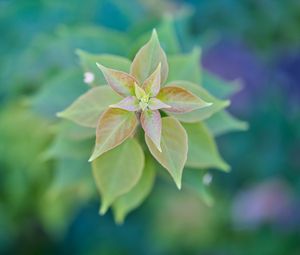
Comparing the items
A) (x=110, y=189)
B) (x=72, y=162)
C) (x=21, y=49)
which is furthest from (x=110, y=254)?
(x=110, y=189)

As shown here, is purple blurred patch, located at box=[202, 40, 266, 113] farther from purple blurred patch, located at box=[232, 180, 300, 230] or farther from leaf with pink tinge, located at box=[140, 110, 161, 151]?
leaf with pink tinge, located at box=[140, 110, 161, 151]

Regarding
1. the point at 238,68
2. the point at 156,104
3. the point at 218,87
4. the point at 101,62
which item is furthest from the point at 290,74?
the point at 156,104

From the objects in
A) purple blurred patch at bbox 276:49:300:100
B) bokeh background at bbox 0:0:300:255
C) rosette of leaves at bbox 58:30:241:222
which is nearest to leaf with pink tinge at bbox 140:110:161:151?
rosette of leaves at bbox 58:30:241:222

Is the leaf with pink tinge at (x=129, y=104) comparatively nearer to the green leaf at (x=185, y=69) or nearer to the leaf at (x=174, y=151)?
the leaf at (x=174, y=151)

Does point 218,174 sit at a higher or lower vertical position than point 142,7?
lower

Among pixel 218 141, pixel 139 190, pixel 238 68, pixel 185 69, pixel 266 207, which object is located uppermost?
pixel 185 69

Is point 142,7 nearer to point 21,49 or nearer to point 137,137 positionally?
point 21,49

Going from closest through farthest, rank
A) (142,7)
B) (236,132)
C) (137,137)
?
(137,137) < (142,7) < (236,132)

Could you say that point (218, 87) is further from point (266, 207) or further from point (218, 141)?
point (266, 207)
